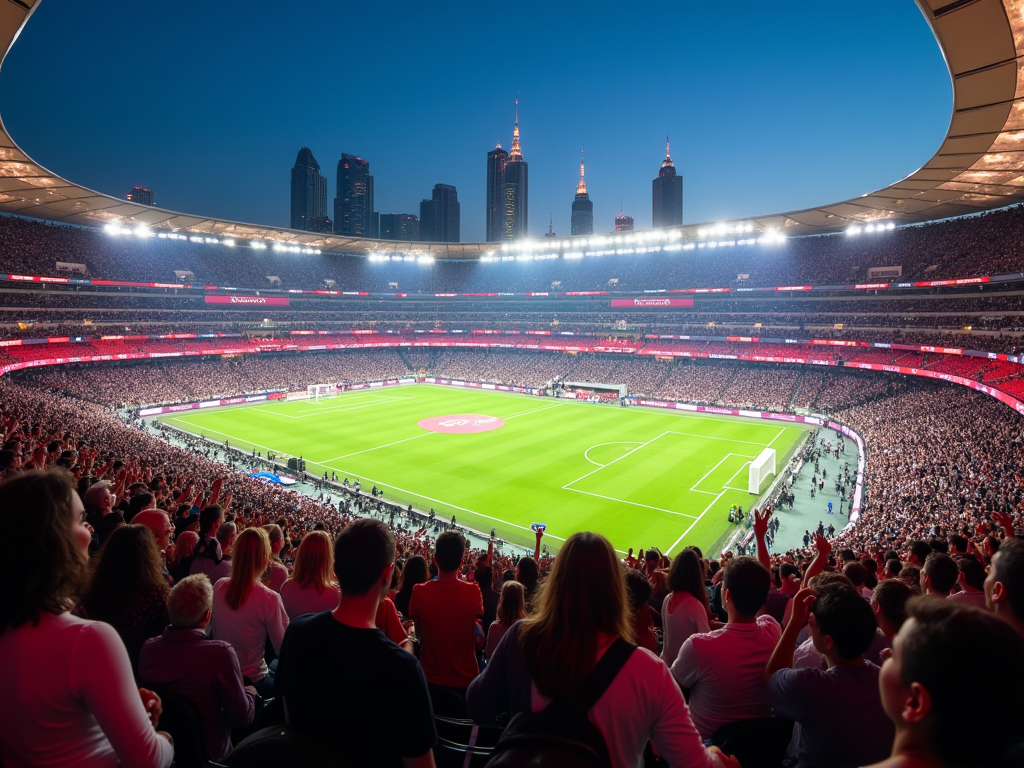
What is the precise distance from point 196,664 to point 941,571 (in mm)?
7462

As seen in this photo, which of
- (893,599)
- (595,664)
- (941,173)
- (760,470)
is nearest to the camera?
(595,664)

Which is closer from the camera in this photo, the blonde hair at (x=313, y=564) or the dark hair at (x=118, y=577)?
the dark hair at (x=118, y=577)

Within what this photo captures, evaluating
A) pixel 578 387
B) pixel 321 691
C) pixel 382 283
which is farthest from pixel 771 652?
pixel 382 283

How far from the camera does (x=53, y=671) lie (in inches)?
88.2

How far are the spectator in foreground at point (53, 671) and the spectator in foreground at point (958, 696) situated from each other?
9.77 feet

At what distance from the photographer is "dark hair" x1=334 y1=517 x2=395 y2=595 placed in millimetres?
3014

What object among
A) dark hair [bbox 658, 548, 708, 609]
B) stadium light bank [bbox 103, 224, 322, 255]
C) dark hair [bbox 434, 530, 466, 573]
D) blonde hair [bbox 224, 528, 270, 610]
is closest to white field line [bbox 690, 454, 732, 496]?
dark hair [bbox 658, 548, 708, 609]

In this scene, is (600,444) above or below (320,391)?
below

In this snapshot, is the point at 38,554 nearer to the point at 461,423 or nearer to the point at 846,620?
the point at 846,620

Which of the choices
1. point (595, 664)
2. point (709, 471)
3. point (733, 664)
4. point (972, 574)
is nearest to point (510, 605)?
point (733, 664)

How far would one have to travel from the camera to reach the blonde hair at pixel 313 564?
570 centimetres

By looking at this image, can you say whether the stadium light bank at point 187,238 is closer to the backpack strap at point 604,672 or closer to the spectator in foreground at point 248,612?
the spectator in foreground at point 248,612

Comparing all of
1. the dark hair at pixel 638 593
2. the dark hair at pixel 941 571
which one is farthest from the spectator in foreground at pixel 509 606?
the dark hair at pixel 941 571

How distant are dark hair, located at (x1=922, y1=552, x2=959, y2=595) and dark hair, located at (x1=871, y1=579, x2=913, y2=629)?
1596 millimetres
